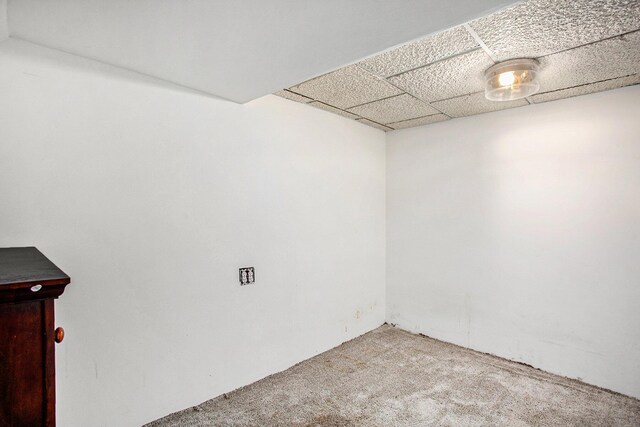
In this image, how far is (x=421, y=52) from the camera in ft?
6.82

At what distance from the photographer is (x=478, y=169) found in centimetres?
344

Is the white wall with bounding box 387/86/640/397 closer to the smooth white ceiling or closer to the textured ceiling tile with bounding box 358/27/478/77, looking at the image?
the textured ceiling tile with bounding box 358/27/478/77

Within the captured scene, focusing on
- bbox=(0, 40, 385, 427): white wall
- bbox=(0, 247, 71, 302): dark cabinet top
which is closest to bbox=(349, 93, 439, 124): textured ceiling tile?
bbox=(0, 40, 385, 427): white wall

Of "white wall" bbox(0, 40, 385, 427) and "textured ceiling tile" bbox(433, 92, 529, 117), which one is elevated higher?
"textured ceiling tile" bbox(433, 92, 529, 117)

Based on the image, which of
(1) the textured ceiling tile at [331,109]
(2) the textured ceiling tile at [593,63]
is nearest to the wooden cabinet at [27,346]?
(1) the textured ceiling tile at [331,109]

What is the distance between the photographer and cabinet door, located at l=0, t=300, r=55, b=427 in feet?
3.46

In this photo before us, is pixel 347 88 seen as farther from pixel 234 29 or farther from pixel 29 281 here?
pixel 29 281

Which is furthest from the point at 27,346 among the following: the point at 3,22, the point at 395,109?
the point at 395,109

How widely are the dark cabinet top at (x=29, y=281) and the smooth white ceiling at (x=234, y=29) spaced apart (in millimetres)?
1101

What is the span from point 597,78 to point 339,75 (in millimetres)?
1955

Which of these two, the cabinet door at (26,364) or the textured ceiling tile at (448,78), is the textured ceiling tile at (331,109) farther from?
the cabinet door at (26,364)

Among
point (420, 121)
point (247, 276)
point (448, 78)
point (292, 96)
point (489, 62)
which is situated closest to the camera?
point (489, 62)

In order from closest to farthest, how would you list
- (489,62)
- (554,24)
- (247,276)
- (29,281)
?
(29,281) → (554,24) → (489,62) → (247,276)

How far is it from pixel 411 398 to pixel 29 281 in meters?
2.53
